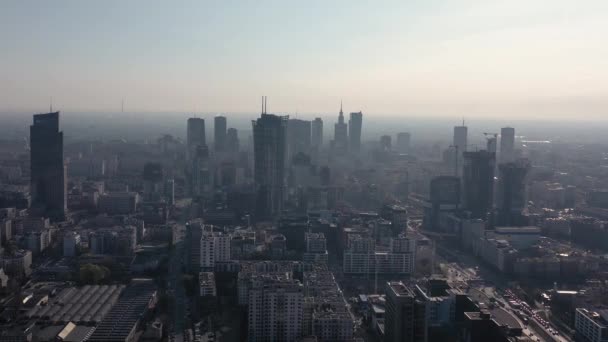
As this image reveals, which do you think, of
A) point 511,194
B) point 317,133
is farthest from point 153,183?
point 317,133

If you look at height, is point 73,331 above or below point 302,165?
below

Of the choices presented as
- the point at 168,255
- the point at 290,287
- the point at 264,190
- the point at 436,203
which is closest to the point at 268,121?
the point at 264,190

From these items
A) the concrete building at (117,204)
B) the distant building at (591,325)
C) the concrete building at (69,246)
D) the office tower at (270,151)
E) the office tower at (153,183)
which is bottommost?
the distant building at (591,325)

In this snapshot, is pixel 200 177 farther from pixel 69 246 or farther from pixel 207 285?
pixel 207 285

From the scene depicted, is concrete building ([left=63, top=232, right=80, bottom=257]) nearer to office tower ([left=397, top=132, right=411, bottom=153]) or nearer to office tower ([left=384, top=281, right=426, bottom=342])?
office tower ([left=384, top=281, right=426, bottom=342])

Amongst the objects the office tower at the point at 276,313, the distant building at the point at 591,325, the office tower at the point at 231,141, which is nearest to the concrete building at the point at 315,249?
the office tower at the point at 276,313

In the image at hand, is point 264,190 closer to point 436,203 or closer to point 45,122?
point 436,203

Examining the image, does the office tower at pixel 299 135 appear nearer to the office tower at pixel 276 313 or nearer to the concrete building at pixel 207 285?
the concrete building at pixel 207 285
